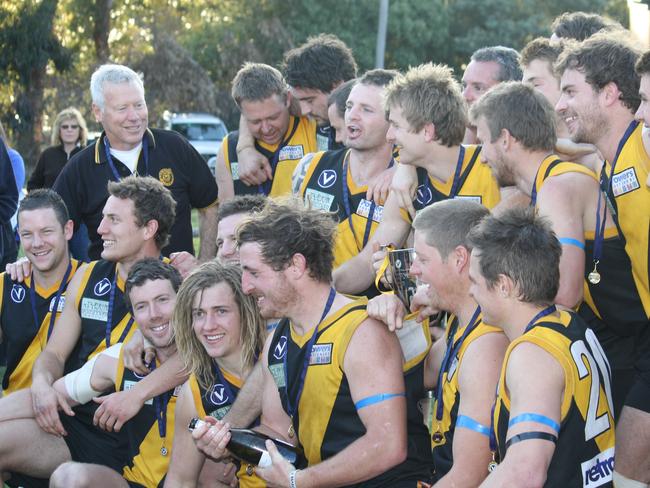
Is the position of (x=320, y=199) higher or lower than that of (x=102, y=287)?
higher

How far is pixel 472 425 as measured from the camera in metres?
3.97

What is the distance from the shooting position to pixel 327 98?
277 inches

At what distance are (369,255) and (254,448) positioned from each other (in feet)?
4.53

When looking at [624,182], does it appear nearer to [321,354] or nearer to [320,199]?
[321,354]

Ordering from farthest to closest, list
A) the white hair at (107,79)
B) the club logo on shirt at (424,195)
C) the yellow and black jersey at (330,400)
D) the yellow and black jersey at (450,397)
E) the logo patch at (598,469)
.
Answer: the white hair at (107,79) < the club logo on shirt at (424,195) < the yellow and black jersey at (330,400) < the yellow and black jersey at (450,397) < the logo patch at (598,469)

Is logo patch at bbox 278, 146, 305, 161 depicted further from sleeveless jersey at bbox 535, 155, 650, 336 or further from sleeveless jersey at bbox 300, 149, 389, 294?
sleeveless jersey at bbox 535, 155, 650, 336

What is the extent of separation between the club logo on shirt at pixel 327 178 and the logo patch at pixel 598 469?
105 inches

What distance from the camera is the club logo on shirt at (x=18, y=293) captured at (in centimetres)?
671

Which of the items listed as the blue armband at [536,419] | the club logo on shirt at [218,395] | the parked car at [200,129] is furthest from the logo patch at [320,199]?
the parked car at [200,129]

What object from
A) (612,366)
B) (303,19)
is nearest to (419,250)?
(612,366)

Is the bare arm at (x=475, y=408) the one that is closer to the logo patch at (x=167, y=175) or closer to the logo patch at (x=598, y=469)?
the logo patch at (x=598, y=469)

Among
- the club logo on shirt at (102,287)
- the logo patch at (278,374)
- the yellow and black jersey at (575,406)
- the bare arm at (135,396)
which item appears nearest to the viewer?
the yellow and black jersey at (575,406)

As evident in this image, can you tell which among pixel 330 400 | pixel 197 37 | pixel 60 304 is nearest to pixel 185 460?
pixel 330 400

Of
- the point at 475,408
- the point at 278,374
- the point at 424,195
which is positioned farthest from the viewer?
the point at 424,195
